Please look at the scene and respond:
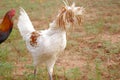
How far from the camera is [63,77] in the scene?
607 centimetres

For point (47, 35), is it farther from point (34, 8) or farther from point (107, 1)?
point (107, 1)

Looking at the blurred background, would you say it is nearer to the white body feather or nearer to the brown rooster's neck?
the white body feather

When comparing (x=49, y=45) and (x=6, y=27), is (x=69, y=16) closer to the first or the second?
(x=49, y=45)

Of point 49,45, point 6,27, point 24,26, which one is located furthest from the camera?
point 6,27

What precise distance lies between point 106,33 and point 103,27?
548 millimetres

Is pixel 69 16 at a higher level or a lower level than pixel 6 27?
higher

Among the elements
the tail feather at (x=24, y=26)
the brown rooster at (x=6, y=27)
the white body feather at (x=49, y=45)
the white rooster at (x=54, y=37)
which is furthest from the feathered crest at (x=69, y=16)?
the brown rooster at (x=6, y=27)

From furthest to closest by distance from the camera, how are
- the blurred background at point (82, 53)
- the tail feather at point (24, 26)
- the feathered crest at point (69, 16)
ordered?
the blurred background at point (82, 53) < the tail feather at point (24, 26) < the feathered crest at point (69, 16)

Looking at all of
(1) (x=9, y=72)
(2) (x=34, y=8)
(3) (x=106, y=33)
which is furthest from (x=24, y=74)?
(2) (x=34, y=8)

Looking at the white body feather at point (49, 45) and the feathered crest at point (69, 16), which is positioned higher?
the feathered crest at point (69, 16)

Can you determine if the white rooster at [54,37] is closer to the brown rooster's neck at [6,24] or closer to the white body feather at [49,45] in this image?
the white body feather at [49,45]

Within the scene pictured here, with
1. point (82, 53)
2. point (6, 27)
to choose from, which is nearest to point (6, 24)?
point (6, 27)

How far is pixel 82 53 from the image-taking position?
7.38 metres

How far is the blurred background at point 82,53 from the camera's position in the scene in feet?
20.2
